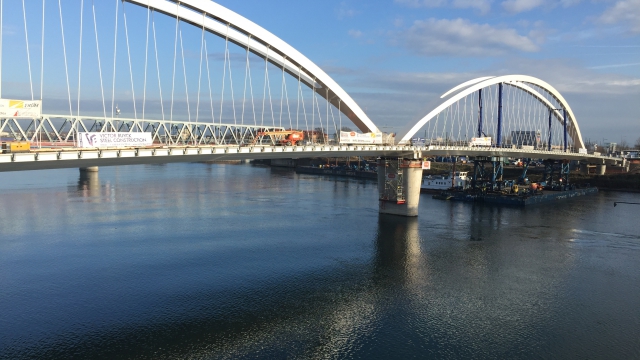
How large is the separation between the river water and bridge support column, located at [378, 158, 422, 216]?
1.55 metres

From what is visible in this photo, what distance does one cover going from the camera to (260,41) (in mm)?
28234

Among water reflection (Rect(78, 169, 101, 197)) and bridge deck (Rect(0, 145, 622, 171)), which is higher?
bridge deck (Rect(0, 145, 622, 171))

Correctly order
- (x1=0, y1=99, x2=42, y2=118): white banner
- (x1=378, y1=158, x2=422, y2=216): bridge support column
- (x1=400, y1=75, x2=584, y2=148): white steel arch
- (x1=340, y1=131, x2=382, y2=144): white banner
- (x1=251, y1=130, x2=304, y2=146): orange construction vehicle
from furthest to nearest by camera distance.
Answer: (x1=400, y1=75, x2=584, y2=148): white steel arch, (x1=378, y1=158, x2=422, y2=216): bridge support column, (x1=340, y1=131, x2=382, y2=144): white banner, (x1=251, y1=130, x2=304, y2=146): orange construction vehicle, (x1=0, y1=99, x2=42, y2=118): white banner

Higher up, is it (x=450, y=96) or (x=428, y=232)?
(x=450, y=96)

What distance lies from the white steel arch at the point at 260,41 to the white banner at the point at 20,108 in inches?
338

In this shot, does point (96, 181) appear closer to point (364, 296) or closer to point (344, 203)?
point (344, 203)

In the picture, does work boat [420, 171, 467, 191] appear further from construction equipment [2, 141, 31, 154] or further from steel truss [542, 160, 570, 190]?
construction equipment [2, 141, 31, 154]

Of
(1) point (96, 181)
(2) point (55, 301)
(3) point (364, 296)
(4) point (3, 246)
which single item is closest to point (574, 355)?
(3) point (364, 296)

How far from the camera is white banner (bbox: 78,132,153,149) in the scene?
57.8 ft

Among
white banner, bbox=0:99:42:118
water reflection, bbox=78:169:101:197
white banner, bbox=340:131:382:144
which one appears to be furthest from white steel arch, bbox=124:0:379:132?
water reflection, bbox=78:169:101:197

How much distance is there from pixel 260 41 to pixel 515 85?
38226 millimetres

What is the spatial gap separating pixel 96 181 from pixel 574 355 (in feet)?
197

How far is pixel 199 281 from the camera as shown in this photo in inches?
791

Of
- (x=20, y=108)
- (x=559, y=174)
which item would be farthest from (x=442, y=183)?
(x=20, y=108)
